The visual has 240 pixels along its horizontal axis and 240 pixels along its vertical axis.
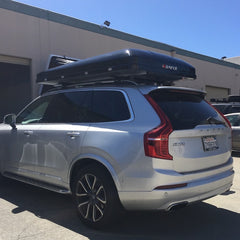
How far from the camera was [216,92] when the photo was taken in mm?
21703

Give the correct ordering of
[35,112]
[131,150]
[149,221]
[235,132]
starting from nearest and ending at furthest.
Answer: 1. [131,150]
2. [149,221]
3. [35,112]
4. [235,132]

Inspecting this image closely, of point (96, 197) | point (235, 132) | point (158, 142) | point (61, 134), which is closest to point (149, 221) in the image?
point (96, 197)

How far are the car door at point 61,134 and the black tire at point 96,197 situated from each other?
0.30 metres

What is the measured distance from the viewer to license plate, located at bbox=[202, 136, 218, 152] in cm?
375

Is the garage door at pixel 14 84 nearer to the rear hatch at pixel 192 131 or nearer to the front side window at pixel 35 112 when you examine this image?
the front side window at pixel 35 112

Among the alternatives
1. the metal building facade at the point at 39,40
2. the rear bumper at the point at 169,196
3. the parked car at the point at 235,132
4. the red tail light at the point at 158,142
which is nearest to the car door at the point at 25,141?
the rear bumper at the point at 169,196

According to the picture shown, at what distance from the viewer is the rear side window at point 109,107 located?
3.83 meters

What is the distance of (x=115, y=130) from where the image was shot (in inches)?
146

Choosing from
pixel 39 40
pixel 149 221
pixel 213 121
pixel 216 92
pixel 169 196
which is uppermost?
pixel 39 40

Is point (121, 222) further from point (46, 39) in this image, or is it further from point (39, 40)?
point (46, 39)

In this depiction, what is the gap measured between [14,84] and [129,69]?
1150 cm

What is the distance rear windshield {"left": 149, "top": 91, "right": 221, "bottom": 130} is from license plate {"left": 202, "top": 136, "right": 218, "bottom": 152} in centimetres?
20

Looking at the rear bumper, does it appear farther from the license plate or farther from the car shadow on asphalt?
the car shadow on asphalt

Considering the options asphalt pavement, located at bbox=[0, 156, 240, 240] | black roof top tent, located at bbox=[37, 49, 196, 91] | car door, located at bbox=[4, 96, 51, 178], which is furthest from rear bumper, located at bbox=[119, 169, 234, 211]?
car door, located at bbox=[4, 96, 51, 178]
